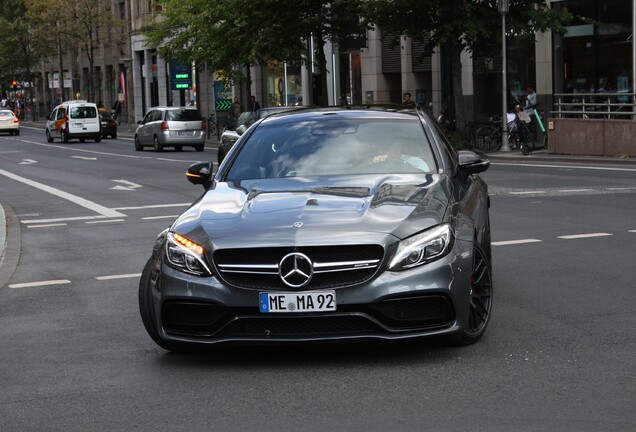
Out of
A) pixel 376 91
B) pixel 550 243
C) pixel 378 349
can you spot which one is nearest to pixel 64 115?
pixel 376 91

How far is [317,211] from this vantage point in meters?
7.05

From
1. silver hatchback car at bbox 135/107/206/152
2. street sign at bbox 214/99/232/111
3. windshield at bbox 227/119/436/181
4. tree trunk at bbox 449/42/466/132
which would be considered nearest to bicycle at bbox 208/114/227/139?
street sign at bbox 214/99/232/111

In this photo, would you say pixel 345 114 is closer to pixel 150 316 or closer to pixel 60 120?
pixel 150 316

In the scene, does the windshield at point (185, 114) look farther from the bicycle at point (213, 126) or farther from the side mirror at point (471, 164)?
the side mirror at point (471, 164)

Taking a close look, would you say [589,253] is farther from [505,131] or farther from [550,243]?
[505,131]

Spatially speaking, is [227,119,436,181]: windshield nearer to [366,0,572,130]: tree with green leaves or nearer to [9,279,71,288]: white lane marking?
[9,279,71,288]: white lane marking

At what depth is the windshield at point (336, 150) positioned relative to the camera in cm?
820

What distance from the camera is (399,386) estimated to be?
634cm

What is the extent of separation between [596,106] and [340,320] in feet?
81.3

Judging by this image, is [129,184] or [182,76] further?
[182,76]

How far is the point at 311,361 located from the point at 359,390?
800mm

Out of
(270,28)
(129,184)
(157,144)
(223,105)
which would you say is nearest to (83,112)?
(223,105)

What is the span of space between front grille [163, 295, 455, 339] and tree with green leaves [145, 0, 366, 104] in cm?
3154

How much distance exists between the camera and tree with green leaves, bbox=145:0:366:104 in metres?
42.3
